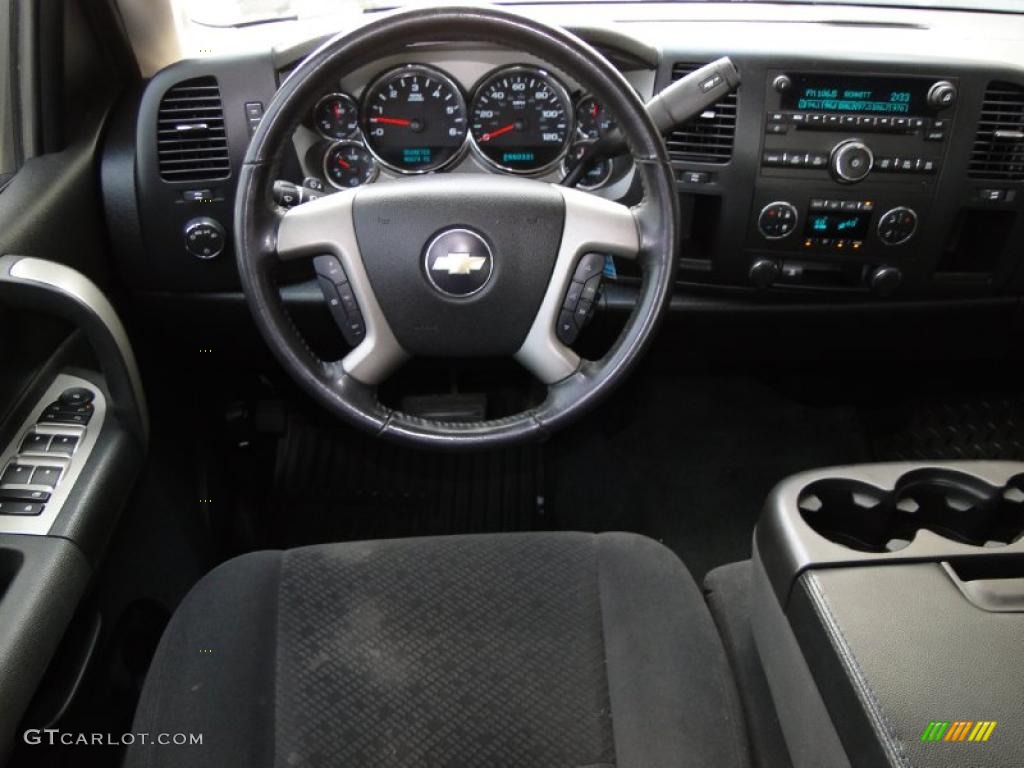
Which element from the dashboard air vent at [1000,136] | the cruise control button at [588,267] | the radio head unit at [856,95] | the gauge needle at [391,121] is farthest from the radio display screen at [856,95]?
the gauge needle at [391,121]

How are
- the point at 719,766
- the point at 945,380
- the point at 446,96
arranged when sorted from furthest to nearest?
the point at 945,380 < the point at 446,96 < the point at 719,766

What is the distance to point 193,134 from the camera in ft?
4.77

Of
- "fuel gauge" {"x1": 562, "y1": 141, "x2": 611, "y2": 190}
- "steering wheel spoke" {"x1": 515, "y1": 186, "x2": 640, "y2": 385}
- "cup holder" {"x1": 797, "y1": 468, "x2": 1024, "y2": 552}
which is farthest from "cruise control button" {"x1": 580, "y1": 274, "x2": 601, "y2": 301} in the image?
"cup holder" {"x1": 797, "y1": 468, "x2": 1024, "y2": 552}

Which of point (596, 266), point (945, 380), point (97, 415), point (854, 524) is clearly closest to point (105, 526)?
point (97, 415)

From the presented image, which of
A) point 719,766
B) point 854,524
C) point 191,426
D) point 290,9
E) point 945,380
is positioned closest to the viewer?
point 719,766

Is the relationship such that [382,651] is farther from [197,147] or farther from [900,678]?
[197,147]

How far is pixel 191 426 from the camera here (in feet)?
5.95

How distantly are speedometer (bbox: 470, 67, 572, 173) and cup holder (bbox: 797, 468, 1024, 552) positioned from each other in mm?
680

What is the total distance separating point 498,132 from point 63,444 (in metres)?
0.78

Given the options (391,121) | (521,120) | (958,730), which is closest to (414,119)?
(391,121)

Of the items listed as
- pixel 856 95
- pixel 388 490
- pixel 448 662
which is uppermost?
pixel 856 95

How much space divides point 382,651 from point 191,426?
86 cm

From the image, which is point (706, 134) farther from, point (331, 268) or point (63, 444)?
point (63, 444)

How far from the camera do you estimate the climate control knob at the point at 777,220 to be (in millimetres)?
1515
